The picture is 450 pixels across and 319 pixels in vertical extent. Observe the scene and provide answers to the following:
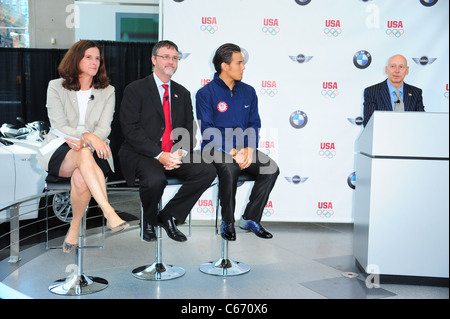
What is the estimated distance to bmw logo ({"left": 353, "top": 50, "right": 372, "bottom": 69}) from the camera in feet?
13.5

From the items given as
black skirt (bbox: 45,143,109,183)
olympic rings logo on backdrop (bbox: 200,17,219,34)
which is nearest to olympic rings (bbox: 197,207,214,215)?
olympic rings logo on backdrop (bbox: 200,17,219,34)

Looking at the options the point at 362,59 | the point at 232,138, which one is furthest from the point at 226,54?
the point at 362,59

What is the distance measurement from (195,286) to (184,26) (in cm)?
241

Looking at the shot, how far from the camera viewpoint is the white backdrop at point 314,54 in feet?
13.4

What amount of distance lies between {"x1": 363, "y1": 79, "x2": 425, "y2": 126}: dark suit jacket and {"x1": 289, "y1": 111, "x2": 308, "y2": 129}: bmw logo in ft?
1.91

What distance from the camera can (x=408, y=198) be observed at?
2.70m

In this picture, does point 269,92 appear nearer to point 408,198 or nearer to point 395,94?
point 395,94

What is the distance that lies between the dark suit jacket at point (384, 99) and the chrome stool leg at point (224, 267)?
169 centimetres

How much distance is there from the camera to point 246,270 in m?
3.04

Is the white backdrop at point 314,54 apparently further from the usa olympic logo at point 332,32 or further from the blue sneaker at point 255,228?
the blue sneaker at point 255,228

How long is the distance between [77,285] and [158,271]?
0.52 metres

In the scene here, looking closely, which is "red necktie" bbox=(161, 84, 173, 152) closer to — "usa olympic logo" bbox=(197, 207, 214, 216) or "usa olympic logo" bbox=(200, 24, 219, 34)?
"usa olympic logo" bbox=(200, 24, 219, 34)
